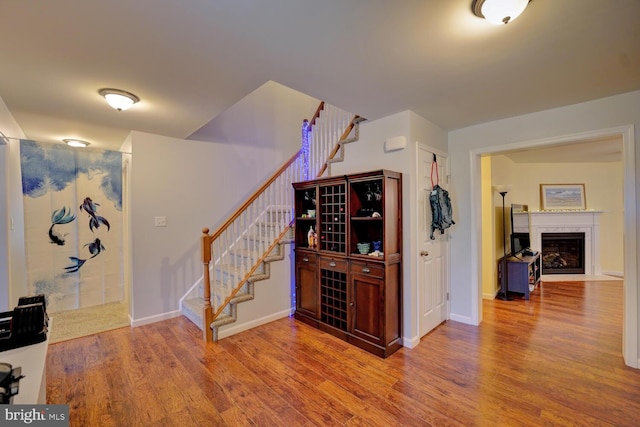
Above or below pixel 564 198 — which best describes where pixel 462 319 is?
below

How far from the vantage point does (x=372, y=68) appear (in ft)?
6.62

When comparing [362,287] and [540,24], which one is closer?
[540,24]

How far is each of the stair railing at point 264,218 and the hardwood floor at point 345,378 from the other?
0.61 metres

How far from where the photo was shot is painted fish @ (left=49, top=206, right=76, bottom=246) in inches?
131

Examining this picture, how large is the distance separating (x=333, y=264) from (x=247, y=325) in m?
1.28

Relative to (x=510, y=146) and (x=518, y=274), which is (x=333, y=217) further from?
(x=518, y=274)

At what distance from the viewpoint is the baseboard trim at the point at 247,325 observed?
3.08m

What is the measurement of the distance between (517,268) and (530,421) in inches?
122

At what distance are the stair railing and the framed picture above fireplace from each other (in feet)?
16.9

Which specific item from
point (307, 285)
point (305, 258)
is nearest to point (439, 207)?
point (305, 258)

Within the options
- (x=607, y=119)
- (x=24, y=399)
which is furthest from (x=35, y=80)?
(x=607, y=119)

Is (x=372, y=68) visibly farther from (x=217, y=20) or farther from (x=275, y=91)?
(x=275, y=91)

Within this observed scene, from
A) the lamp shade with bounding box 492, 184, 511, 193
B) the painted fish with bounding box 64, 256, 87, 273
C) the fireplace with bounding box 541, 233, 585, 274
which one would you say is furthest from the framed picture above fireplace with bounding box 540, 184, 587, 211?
the painted fish with bounding box 64, 256, 87, 273

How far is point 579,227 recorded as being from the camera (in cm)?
567
